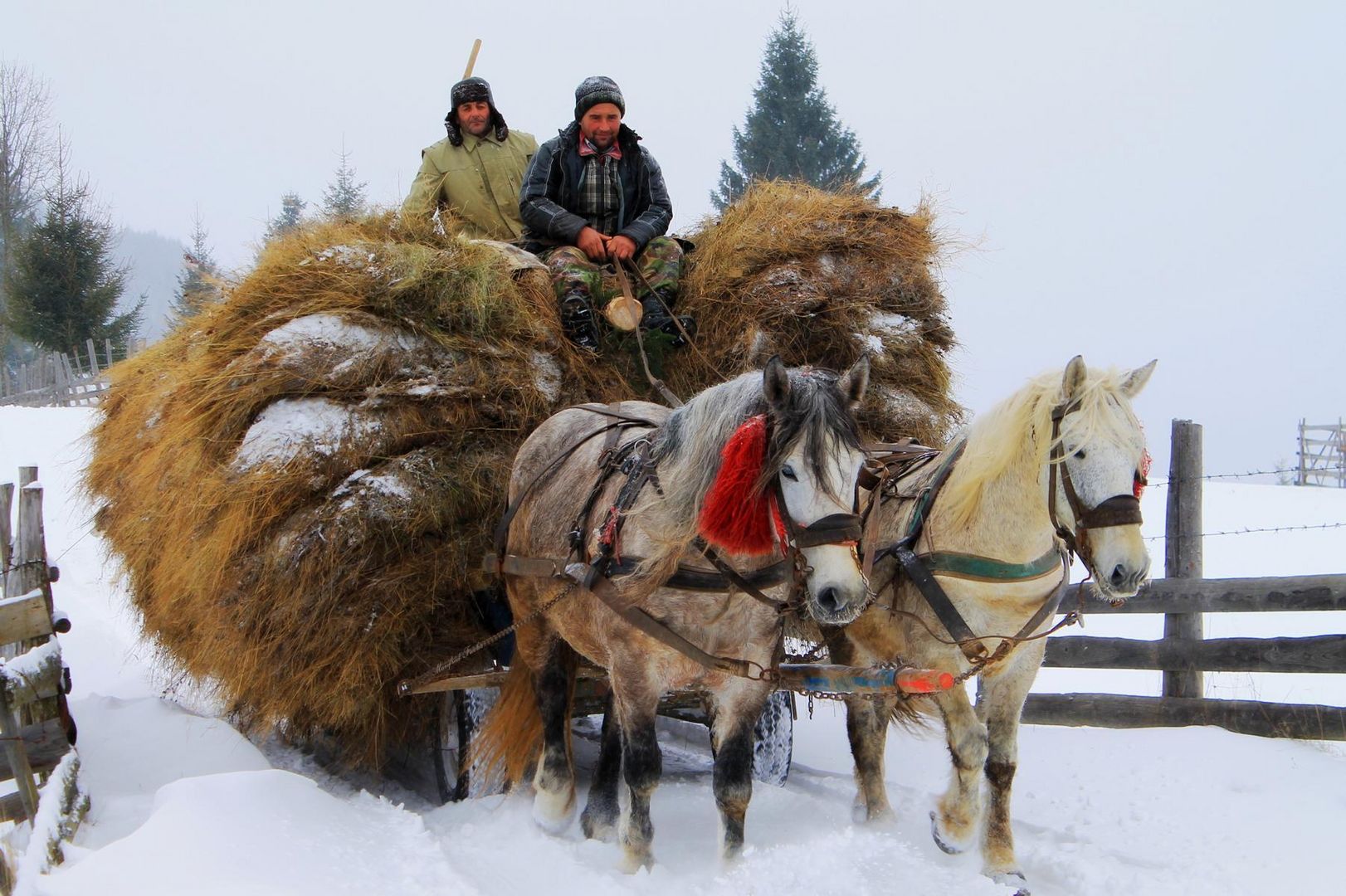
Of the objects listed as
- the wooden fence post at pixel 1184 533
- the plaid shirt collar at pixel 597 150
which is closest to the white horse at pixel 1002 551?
the wooden fence post at pixel 1184 533

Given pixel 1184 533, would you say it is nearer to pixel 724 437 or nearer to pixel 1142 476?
pixel 1142 476

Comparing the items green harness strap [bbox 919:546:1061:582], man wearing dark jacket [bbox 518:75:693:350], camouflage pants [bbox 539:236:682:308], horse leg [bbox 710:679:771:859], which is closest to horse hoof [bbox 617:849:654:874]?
horse leg [bbox 710:679:771:859]

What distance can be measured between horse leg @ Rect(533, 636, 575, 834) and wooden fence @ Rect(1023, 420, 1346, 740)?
280 cm

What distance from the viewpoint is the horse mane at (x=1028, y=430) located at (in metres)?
2.84

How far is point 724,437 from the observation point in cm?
282

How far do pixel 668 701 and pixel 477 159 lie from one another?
136 inches

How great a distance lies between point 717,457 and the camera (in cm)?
282

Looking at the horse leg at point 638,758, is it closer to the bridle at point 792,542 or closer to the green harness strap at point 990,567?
the bridle at point 792,542

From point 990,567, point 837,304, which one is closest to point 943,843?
point 990,567

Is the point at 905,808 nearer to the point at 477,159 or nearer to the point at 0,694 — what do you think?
the point at 0,694

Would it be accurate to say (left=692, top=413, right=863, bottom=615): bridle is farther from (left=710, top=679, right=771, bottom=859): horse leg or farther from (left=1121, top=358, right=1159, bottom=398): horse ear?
(left=1121, top=358, right=1159, bottom=398): horse ear

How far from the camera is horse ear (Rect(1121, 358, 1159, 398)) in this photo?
3.01 meters

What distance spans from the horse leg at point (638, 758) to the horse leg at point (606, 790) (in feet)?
1.44

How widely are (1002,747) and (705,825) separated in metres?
1.17
